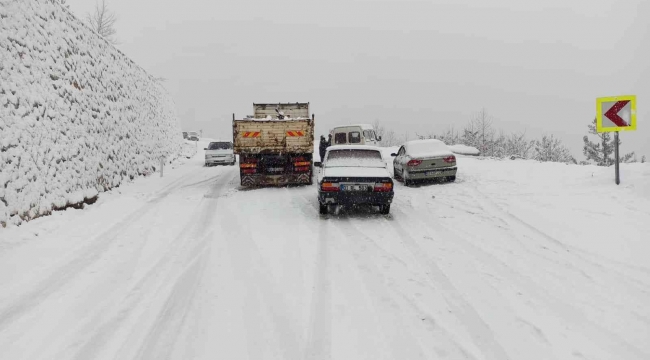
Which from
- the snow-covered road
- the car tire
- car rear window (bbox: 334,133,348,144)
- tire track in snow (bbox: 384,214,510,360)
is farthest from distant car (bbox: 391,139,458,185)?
tire track in snow (bbox: 384,214,510,360)

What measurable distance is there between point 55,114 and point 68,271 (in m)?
4.99

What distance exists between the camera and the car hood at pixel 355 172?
854 cm

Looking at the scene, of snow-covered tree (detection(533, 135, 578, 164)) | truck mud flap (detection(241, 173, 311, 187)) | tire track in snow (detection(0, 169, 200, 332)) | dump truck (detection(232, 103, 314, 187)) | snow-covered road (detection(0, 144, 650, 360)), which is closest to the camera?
snow-covered road (detection(0, 144, 650, 360))

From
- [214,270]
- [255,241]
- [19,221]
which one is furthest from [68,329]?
[19,221]

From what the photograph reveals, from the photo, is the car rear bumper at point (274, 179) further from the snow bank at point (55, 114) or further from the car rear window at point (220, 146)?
the car rear window at point (220, 146)

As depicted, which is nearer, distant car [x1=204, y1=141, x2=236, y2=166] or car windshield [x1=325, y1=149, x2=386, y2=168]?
car windshield [x1=325, y1=149, x2=386, y2=168]

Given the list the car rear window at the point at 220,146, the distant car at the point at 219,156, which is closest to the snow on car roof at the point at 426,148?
the distant car at the point at 219,156

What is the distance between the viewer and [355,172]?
8750mm

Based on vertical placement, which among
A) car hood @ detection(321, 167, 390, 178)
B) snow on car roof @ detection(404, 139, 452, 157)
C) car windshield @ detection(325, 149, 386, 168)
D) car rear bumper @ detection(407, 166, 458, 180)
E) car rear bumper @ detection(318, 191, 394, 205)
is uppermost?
snow on car roof @ detection(404, 139, 452, 157)

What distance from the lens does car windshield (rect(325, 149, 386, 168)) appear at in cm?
939

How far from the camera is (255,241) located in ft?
22.0

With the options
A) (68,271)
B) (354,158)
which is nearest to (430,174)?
(354,158)

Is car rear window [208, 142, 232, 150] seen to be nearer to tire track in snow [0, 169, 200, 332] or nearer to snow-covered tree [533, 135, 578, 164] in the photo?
tire track in snow [0, 169, 200, 332]

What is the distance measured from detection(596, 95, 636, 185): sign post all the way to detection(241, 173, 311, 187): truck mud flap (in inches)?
327
